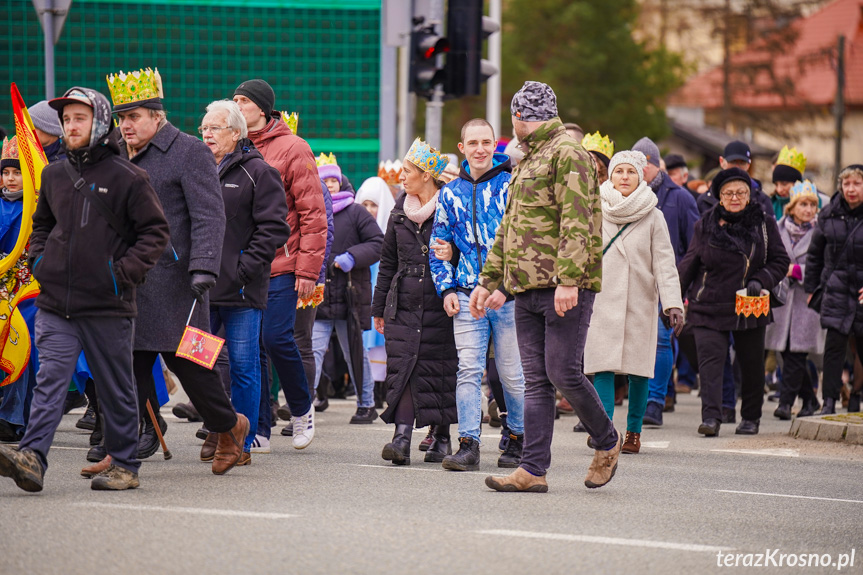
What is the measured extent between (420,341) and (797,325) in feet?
18.4

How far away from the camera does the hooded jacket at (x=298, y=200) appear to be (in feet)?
29.5

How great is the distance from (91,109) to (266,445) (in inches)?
112

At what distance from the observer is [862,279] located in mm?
12352

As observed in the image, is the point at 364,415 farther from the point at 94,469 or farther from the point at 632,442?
the point at 94,469

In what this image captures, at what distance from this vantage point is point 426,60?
46.2 feet

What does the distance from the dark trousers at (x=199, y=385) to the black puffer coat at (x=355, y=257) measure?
385 cm

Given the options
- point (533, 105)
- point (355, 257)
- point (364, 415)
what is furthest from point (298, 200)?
point (364, 415)

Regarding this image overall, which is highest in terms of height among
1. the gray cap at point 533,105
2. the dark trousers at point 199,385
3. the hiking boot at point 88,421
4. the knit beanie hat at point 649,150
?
the gray cap at point 533,105

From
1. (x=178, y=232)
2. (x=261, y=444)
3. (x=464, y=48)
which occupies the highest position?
(x=464, y=48)

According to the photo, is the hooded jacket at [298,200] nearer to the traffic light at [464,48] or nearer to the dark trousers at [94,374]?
the dark trousers at [94,374]

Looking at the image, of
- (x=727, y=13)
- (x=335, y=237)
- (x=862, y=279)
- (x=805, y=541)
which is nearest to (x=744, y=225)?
(x=862, y=279)

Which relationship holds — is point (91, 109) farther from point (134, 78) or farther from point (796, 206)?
point (796, 206)

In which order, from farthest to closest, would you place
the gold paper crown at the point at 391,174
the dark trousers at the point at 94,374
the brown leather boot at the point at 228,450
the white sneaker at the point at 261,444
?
the gold paper crown at the point at 391,174 → the white sneaker at the point at 261,444 → the brown leather boot at the point at 228,450 → the dark trousers at the point at 94,374

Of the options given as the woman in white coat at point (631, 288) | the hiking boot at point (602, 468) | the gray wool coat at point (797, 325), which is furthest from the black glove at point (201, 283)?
the gray wool coat at point (797, 325)
